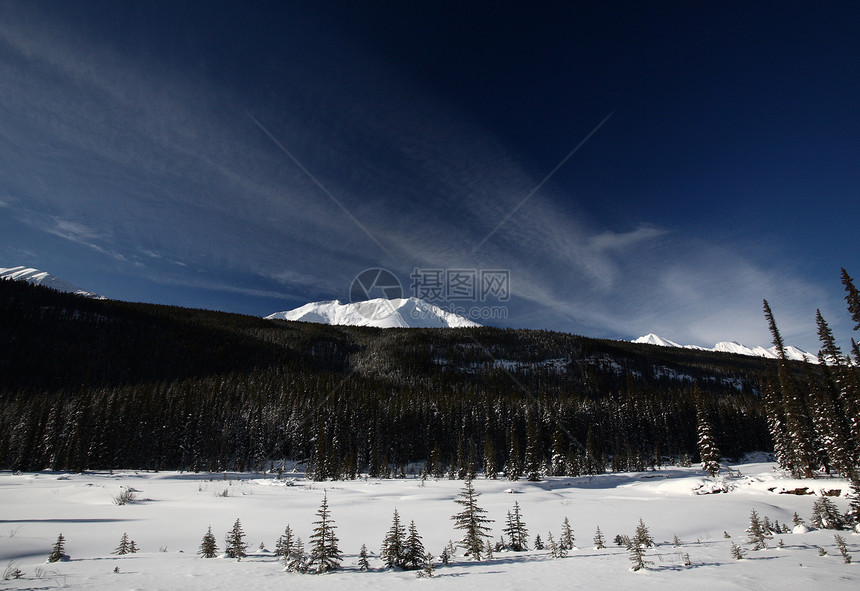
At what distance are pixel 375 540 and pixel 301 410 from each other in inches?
2842

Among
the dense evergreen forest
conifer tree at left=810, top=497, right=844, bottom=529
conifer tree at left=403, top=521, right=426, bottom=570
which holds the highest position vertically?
the dense evergreen forest

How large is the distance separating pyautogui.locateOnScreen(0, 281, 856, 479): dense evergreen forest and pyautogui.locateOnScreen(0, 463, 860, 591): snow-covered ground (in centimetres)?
2670

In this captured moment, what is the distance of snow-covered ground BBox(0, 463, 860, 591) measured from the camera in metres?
8.26

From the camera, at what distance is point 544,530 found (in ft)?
59.0

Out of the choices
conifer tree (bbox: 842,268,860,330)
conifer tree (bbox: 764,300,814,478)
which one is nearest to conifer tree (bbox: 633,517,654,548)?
conifer tree (bbox: 842,268,860,330)

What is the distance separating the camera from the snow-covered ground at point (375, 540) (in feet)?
27.1

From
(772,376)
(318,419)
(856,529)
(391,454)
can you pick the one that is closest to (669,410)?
(772,376)

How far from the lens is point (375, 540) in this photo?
15.7 meters

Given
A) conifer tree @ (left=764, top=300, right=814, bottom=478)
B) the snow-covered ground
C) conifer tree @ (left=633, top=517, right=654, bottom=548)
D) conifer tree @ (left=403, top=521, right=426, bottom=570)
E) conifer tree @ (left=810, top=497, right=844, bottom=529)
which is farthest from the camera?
conifer tree @ (left=764, top=300, right=814, bottom=478)

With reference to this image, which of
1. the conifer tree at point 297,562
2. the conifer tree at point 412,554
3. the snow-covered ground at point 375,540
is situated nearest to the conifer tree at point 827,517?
the snow-covered ground at point 375,540

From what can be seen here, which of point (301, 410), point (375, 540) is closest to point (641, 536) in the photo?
point (375, 540)

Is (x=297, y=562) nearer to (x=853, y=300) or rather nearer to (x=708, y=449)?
(x=853, y=300)

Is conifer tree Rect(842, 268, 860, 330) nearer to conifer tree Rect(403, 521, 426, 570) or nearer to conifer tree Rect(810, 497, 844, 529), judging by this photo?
conifer tree Rect(810, 497, 844, 529)

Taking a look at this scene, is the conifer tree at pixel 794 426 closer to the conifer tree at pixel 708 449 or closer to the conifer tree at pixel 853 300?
the conifer tree at pixel 708 449
